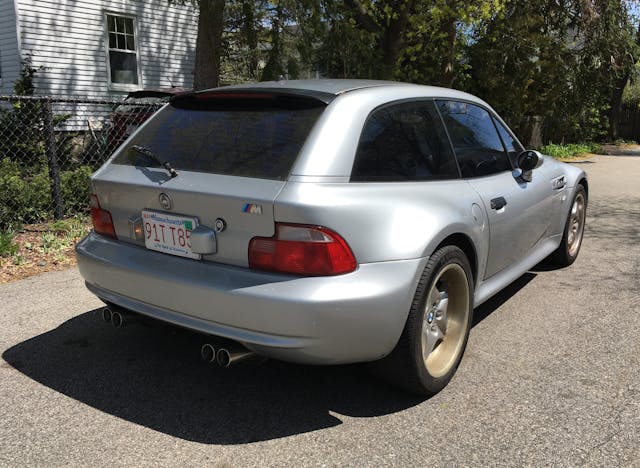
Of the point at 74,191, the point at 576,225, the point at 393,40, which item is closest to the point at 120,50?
the point at 393,40

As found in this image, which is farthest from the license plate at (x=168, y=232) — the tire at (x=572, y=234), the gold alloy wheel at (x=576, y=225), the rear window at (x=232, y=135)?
the gold alloy wheel at (x=576, y=225)

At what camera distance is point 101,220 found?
332 cm

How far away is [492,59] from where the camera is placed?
1631 centimetres

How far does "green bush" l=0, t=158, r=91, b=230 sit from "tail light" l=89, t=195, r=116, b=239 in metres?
3.47

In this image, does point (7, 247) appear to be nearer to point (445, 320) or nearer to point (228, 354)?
point (228, 354)

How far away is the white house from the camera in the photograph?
1323 cm

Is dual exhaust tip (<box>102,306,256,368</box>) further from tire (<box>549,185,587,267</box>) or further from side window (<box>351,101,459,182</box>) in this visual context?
tire (<box>549,185,587,267</box>)

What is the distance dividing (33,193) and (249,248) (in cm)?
488

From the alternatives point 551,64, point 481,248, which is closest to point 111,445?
point 481,248

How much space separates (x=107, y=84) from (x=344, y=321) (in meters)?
13.8

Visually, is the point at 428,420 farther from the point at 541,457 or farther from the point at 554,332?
the point at 554,332

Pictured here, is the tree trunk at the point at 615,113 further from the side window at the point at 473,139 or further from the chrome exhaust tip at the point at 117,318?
the chrome exhaust tip at the point at 117,318

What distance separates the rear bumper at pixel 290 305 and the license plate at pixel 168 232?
0.05m

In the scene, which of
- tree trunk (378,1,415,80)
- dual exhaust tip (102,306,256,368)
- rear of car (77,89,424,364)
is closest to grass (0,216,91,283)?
rear of car (77,89,424,364)
